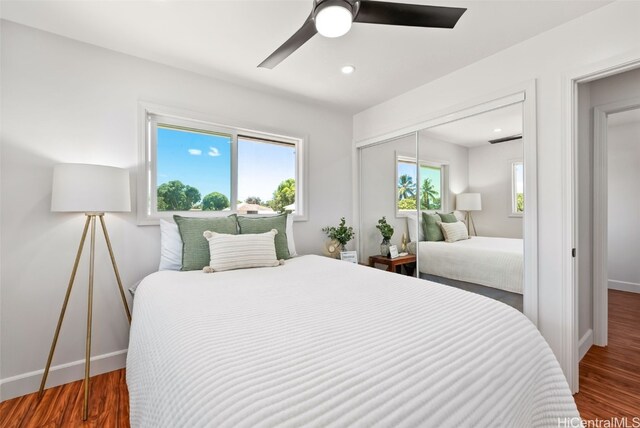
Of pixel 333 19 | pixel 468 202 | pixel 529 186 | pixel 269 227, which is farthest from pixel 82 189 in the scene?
pixel 529 186

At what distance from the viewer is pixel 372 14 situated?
4.55ft

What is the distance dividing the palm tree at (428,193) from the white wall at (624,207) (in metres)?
3.46

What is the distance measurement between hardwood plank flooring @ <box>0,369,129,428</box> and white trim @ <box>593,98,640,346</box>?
377 cm

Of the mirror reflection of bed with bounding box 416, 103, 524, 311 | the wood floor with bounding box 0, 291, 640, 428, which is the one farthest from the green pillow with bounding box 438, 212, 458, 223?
the wood floor with bounding box 0, 291, 640, 428

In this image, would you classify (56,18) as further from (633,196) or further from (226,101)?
(633,196)

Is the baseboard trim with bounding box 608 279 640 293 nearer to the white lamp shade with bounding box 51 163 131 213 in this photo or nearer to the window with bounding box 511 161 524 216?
the window with bounding box 511 161 524 216

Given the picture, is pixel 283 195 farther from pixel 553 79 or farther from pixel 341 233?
pixel 553 79

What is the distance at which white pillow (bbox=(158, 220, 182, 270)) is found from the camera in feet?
7.34

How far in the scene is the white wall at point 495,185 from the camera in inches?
88.2

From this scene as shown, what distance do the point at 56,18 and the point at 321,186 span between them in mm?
2563

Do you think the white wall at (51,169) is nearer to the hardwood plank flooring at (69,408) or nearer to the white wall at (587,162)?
the hardwood plank flooring at (69,408)

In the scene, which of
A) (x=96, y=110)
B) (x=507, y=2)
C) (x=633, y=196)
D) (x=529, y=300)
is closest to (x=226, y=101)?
(x=96, y=110)

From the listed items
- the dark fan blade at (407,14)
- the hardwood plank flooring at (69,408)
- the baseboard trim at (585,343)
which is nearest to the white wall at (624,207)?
the baseboard trim at (585,343)

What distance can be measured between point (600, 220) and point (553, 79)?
144 centimetres
